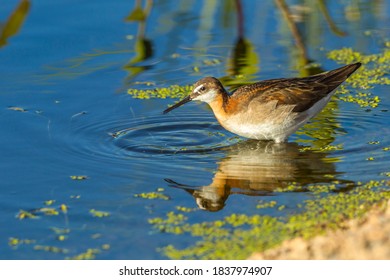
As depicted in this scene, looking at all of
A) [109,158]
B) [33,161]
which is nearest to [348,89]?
[109,158]

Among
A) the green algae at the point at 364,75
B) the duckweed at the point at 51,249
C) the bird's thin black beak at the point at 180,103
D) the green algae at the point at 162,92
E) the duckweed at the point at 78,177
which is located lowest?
the green algae at the point at 162,92

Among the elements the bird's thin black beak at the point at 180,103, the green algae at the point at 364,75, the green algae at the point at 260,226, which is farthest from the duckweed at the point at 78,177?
the green algae at the point at 364,75

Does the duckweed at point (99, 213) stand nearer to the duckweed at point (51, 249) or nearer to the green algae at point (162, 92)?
the duckweed at point (51, 249)

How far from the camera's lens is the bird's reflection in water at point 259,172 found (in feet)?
30.1

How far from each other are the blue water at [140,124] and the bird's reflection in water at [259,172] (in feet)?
0.08

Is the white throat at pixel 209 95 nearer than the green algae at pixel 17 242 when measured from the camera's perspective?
No

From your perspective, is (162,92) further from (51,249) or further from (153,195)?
(51,249)

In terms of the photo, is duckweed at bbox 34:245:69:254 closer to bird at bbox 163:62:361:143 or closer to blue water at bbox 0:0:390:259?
blue water at bbox 0:0:390:259

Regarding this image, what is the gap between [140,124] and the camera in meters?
11.2

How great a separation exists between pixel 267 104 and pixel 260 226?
A: 9.26 feet

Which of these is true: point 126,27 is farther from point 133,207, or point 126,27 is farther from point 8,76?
point 133,207

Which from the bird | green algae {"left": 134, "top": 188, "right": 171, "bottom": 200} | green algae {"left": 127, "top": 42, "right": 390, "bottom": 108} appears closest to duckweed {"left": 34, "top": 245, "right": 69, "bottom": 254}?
green algae {"left": 134, "top": 188, "right": 171, "bottom": 200}

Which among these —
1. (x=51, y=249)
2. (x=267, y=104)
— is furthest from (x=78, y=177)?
(x=267, y=104)

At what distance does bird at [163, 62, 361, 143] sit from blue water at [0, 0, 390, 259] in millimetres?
221
